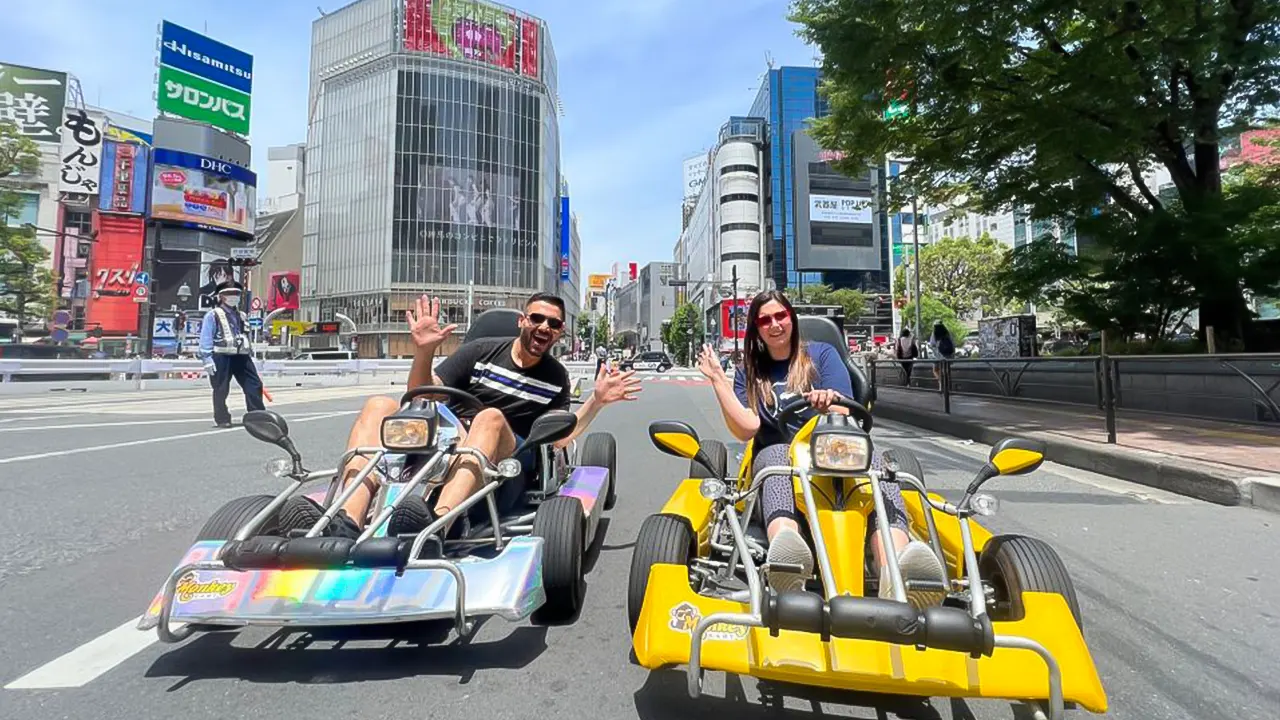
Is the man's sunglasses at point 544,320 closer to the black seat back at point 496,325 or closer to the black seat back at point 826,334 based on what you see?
the black seat back at point 496,325

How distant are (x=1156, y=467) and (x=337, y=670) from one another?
6348 mm

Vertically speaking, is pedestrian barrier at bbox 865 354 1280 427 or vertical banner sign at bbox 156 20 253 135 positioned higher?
vertical banner sign at bbox 156 20 253 135

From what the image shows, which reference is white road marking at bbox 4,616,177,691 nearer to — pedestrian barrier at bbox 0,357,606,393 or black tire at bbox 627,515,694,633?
black tire at bbox 627,515,694,633

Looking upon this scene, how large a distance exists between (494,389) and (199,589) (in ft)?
5.48

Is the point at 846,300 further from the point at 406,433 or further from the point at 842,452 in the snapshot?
the point at 406,433

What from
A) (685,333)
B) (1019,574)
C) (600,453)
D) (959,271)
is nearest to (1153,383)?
(600,453)

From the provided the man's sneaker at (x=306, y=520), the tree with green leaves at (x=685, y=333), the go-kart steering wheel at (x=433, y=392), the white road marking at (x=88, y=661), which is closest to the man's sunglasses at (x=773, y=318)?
the go-kart steering wheel at (x=433, y=392)

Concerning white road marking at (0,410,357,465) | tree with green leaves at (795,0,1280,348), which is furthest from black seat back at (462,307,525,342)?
tree with green leaves at (795,0,1280,348)

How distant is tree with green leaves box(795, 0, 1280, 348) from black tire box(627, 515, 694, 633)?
28.1 ft

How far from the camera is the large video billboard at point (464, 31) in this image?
5638cm

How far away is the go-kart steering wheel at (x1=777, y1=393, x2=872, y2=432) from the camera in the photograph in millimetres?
2605

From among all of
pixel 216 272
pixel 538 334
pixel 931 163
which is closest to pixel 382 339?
pixel 216 272

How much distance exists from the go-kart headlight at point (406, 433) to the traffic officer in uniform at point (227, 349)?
22.7 ft

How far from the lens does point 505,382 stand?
3.47 meters
